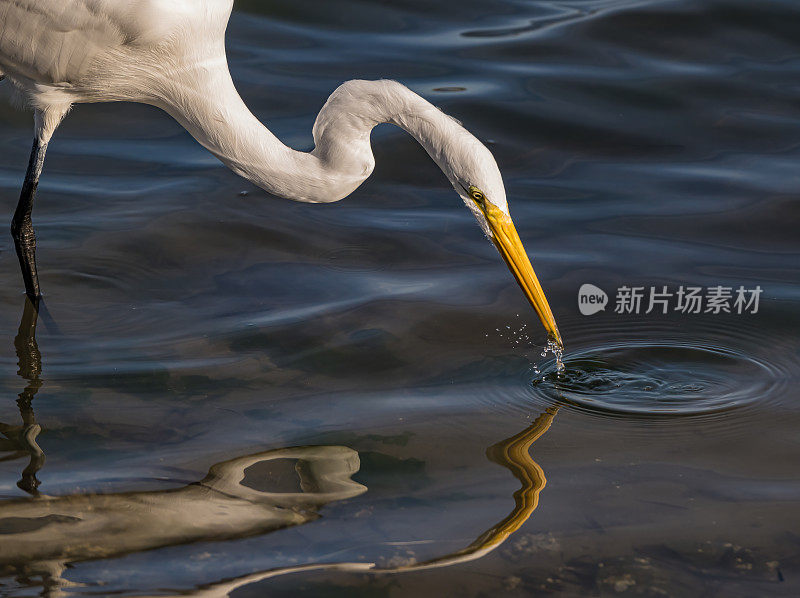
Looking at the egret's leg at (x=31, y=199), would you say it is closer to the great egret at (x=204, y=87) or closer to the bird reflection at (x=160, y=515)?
the great egret at (x=204, y=87)

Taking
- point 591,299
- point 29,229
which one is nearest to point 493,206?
point 591,299

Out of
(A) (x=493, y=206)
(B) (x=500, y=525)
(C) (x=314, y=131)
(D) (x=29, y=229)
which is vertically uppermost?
(C) (x=314, y=131)

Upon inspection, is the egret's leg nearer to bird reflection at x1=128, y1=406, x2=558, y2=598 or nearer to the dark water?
the dark water

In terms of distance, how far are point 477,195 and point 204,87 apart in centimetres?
131

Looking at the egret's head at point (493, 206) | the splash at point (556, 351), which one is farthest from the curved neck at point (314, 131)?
the splash at point (556, 351)

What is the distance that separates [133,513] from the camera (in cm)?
375

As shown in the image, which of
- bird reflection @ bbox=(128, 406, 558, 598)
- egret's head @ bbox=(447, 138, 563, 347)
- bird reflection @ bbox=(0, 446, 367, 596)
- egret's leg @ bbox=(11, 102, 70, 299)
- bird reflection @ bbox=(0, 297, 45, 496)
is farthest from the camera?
egret's leg @ bbox=(11, 102, 70, 299)

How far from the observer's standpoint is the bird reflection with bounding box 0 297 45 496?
4021 millimetres

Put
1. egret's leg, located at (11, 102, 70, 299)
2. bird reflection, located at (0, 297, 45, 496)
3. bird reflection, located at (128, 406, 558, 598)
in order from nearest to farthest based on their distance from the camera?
1. bird reflection, located at (128, 406, 558, 598)
2. bird reflection, located at (0, 297, 45, 496)
3. egret's leg, located at (11, 102, 70, 299)

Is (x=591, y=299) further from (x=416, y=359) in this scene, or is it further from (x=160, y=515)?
(x=160, y=515)

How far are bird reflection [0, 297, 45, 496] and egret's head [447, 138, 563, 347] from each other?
1910mm

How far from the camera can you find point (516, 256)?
15.1 ft

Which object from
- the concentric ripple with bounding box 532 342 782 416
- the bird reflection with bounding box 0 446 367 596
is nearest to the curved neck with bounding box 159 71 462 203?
the concentric ripple with bounding box 532 342 782 416

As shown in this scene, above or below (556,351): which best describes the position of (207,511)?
below
